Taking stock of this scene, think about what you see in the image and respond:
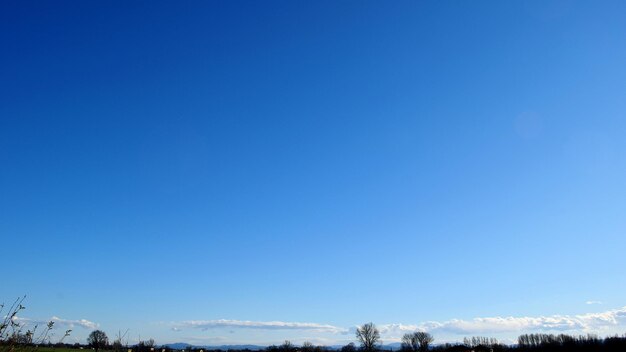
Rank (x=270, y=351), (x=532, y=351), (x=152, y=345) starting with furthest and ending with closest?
(x=270, y=351)
(x=532, y=351)
(x=152, y=345)

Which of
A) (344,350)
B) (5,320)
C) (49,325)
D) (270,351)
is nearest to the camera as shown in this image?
(5,320)

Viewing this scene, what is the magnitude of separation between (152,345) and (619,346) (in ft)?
A: 433

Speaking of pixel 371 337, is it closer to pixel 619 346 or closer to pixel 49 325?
pixel 619 346

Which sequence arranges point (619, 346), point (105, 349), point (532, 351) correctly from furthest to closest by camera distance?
1. point (532, 351)
2. point (619, 346)
3. point (105, 349)

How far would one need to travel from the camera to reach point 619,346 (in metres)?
113

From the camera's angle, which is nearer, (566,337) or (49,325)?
(49,325)

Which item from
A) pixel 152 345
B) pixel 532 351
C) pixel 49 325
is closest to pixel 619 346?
pixel 532 351

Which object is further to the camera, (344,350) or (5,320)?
(344,350)

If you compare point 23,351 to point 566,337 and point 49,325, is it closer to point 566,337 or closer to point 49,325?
point 49,325

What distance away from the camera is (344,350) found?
176 metres

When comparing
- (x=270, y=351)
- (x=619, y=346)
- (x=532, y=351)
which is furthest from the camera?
(x=270, y=351)

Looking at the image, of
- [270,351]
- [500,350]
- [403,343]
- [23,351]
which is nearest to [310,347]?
[270,351]

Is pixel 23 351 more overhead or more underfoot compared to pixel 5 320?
more underfoot

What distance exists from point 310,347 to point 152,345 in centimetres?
15756
